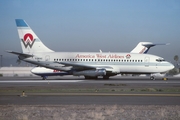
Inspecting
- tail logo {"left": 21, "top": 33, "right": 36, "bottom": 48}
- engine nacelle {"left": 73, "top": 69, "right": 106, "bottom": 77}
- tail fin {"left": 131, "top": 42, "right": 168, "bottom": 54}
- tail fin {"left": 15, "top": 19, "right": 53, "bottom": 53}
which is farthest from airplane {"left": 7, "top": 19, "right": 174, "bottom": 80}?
tail fin {"left": 131, "top": 42, "right": 168, "bottom": 54}

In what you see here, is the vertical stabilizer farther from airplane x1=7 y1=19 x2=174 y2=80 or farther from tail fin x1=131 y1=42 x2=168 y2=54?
airplane x1=7 y1=19 x2=174 y2=80

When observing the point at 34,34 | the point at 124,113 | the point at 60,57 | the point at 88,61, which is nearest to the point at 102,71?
the point at 88,61

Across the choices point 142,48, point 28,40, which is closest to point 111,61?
point 28,40

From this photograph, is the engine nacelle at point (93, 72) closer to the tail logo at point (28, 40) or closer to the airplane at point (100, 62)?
the airplane at point (100, 62)

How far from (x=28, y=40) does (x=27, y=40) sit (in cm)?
16

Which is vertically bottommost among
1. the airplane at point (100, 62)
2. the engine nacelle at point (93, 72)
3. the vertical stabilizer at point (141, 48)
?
the engine nacelle at point (93, 72)

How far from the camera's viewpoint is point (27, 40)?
5506 cm

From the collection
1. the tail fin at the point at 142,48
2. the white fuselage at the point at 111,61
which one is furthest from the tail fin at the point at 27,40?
the tail fin at the point at 142,48

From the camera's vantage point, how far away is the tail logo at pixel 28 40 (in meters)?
55.0

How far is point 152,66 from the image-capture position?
53.3 metres

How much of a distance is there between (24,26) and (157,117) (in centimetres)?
4326

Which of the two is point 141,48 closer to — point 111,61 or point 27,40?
point 111,61

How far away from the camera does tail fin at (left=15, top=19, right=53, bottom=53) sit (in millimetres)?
54969

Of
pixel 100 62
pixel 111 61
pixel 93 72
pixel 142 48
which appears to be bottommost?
pixel 93 72
